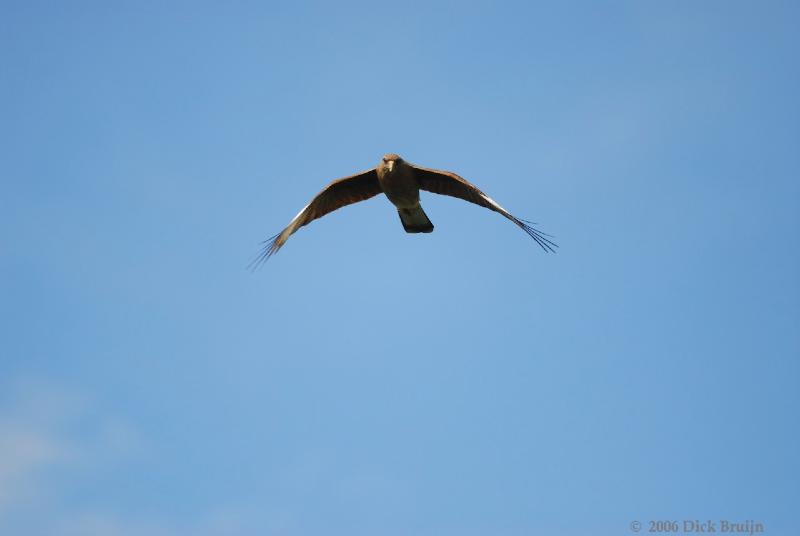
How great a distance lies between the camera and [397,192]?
57.4 feet

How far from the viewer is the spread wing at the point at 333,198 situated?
18.2 meters

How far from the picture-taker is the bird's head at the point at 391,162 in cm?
1712

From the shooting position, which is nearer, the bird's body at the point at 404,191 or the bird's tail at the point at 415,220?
the bird's body at the point at 404,191

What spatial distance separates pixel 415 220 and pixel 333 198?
68.0 inches

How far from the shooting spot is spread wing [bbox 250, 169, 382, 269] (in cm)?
1823

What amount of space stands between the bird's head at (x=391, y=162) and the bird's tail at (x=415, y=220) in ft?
3.21

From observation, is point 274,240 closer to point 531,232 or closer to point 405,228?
point 405,228

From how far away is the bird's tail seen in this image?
17.9m

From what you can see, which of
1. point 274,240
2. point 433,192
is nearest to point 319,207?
point 274,240

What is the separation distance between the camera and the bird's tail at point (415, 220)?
17859 mm

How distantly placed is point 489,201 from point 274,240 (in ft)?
14.3

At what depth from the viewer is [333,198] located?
60.8 ft

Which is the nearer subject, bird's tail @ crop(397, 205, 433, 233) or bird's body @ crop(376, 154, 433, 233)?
bird's body @ crop(376, 154, 433, 233)

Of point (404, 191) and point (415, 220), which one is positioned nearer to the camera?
point (404, 191)
